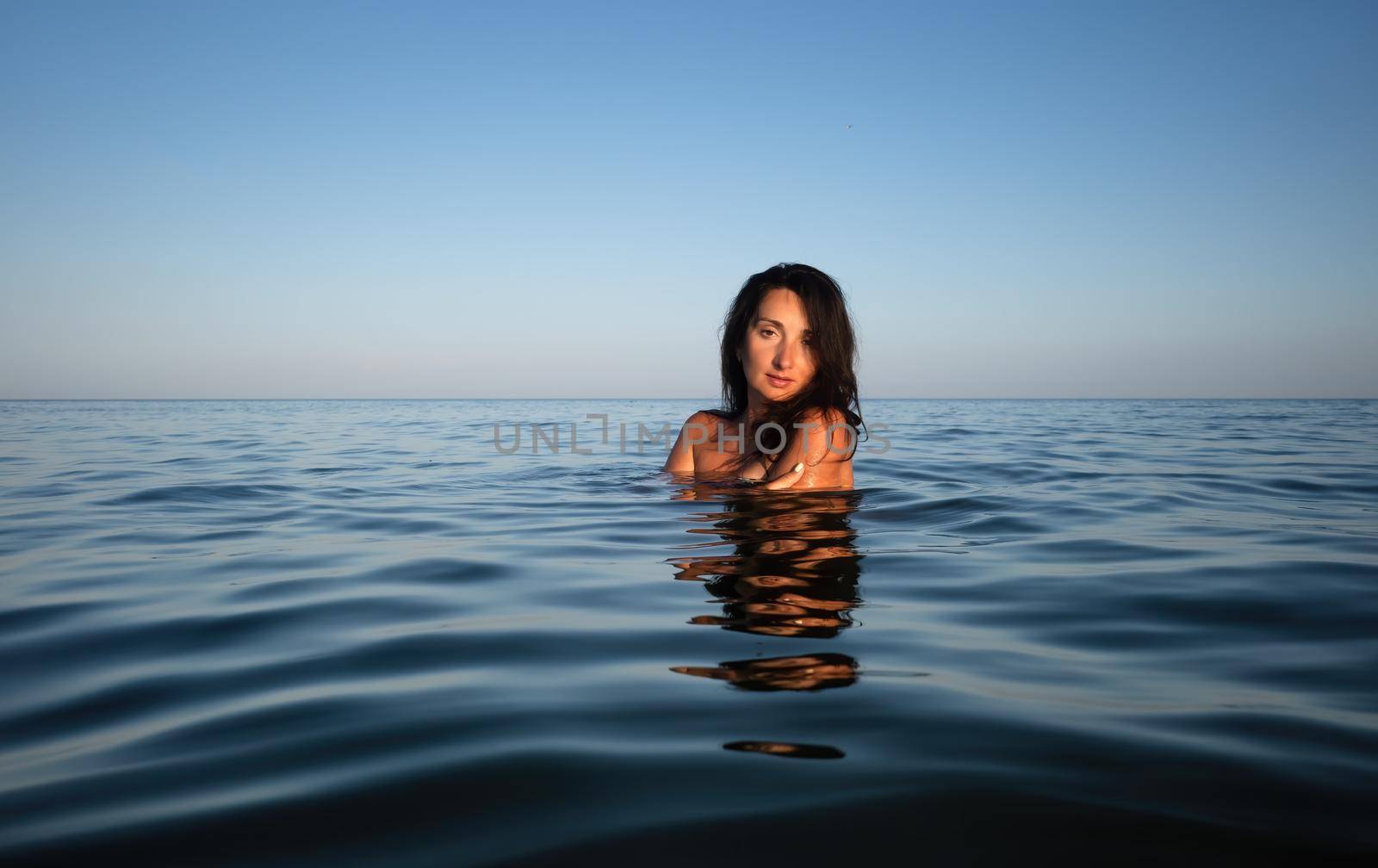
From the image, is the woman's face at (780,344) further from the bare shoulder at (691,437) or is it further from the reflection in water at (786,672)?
the reflection in water at (786,672)

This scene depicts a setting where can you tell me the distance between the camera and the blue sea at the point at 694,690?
3.87 feet

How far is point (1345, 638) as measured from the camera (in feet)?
7.17

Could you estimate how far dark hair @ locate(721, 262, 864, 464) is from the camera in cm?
508

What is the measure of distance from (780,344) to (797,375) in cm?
23

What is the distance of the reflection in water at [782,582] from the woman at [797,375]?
15.7 inches

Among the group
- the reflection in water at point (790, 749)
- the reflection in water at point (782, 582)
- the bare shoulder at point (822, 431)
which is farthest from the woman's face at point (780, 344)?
the reflection in water at point (790, 749)

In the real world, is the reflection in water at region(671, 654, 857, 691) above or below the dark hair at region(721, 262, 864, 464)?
below

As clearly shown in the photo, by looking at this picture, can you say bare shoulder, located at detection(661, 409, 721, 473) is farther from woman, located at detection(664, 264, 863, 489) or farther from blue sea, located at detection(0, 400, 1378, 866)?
blue sea, located at detection(0, 400, 1378, 866)

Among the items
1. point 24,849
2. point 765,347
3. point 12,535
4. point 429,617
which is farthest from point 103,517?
point 24,849

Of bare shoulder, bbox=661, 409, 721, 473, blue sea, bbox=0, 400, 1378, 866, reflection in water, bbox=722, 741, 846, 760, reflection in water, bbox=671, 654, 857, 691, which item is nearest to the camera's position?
blue sea, bbox=0, 400, 1378, 866

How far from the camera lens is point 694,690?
1773 mm

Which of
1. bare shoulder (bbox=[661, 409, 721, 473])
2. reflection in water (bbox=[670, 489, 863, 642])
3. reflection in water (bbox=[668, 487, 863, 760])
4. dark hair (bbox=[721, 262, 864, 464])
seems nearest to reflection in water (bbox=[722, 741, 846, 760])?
reflection in water (bbox=[668, 487, 863, 760])

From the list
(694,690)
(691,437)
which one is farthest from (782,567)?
(691,437)

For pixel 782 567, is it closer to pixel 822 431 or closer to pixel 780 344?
pixel 822 431
